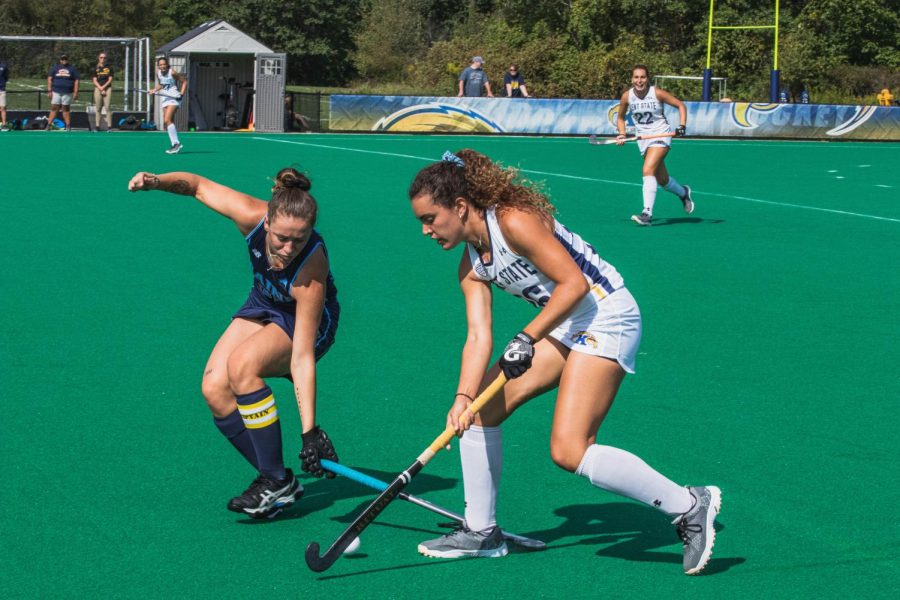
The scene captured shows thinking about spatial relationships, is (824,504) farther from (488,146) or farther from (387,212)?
(488,146)

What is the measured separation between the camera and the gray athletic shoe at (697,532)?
15.5ft

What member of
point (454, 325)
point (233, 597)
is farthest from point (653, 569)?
point (454, 325)

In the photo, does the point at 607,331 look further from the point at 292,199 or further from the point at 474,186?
the point at 292,199

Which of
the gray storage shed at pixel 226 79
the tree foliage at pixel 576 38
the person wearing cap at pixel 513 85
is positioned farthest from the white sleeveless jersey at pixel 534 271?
the tree foliage at pixel 576 38

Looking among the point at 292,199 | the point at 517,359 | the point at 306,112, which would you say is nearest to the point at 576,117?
the point at 306,112

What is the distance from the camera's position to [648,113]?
51.4ft

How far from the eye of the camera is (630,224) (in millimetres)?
15430

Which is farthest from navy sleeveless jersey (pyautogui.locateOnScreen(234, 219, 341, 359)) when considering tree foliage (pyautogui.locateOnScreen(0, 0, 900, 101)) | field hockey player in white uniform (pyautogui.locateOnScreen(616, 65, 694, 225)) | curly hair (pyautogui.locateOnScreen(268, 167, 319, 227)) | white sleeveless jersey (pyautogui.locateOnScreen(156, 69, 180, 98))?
tree foliage (pyautogui.locateOnScreen(0, 0, 900, 101))

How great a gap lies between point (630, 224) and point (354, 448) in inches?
381

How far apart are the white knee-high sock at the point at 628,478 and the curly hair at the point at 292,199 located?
1377 mm

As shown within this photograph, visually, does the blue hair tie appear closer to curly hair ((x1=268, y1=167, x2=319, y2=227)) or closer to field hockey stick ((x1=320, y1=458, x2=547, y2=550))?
curly hair ((x1=268, y1=167, x2=319, y2=227))

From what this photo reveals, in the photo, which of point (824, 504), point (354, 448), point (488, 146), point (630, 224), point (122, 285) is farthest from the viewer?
point (488, 146)

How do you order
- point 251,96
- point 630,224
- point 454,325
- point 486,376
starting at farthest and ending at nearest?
point 251,96, point 630,224, point 454,325, point 486,376

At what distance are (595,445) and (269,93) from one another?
28.3 m
